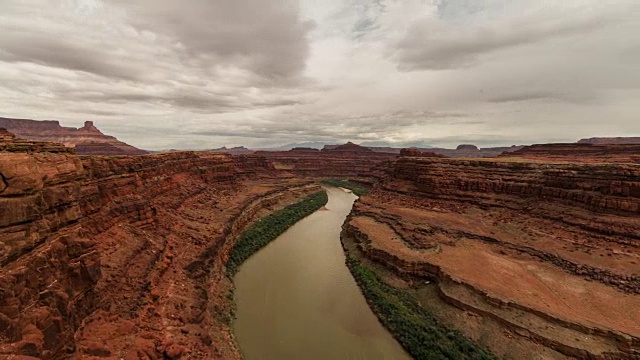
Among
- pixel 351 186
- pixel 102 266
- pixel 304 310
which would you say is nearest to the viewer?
A: pixel 102 266

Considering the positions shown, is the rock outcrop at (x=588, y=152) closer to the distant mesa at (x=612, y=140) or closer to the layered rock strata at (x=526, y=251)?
the layered rock strata at (x=526, y=251)

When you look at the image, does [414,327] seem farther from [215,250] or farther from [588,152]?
[588,152]

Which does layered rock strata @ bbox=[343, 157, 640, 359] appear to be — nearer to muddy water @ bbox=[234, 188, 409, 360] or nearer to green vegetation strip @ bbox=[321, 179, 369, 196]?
muddy water @ bbox=[234, 188, 409, 360]

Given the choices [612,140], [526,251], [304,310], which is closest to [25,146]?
[304,310]

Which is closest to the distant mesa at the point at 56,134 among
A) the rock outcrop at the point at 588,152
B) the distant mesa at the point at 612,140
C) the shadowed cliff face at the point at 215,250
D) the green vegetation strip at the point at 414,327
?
the shadowed cliff face at the point at 215,250

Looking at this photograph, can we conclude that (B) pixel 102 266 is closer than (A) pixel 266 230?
Yes

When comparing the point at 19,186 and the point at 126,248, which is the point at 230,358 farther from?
the point at 19,186
